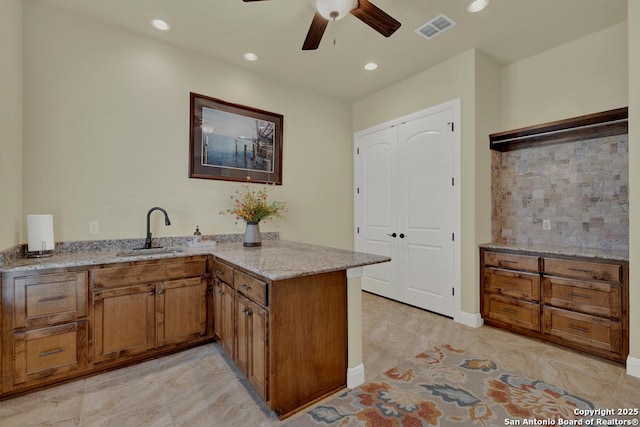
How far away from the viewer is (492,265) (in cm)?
308

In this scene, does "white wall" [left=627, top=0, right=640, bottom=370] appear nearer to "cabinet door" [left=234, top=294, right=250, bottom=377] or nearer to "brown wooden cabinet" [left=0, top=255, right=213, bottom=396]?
"cabinet door" [left=234, top=294, right=250, bottom=377]

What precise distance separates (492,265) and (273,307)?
8.30ft

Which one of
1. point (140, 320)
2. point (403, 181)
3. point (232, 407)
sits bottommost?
point (232, 407)

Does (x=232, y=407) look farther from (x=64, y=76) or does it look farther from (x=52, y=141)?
(x=64, y=76)

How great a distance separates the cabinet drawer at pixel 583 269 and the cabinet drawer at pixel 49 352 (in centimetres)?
392

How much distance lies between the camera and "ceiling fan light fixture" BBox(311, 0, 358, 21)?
1.98 meters

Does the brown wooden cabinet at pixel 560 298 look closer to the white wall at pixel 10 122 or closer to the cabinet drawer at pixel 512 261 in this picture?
the cabinet drawer at pixel 512 261

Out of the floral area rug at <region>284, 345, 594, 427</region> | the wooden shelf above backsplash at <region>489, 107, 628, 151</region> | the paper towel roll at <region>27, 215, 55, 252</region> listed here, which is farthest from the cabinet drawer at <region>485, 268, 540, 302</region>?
the paper towel roll at <region>27, 215, 55, 252</region>

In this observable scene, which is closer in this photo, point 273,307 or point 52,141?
point 273,307

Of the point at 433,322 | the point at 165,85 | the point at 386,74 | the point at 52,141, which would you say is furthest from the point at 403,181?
the point at 52,141

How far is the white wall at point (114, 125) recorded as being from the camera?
2418mm

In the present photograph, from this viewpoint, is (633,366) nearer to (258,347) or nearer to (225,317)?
(258,347)

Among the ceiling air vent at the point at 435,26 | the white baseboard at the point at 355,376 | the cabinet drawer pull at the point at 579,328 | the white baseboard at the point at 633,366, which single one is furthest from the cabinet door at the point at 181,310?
the white baseboard at the point at 633,366

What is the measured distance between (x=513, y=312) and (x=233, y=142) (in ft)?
11.5
